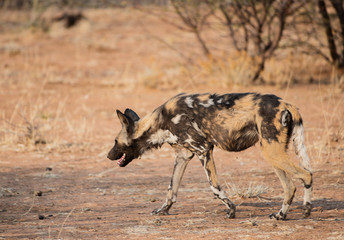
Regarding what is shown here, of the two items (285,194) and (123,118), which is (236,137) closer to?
(285,194)

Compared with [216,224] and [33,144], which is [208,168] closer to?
[216,224]

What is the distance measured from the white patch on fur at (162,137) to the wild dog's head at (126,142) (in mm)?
197

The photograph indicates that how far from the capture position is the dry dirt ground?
14.2ft

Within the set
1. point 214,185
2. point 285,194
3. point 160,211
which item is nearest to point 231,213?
point 214,185

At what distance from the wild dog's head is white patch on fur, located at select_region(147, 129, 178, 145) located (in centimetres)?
20

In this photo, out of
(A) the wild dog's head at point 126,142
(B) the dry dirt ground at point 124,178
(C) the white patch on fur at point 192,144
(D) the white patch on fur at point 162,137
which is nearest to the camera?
(B) the dry dirt ground at point 124,178

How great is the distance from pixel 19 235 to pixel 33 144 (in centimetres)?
404

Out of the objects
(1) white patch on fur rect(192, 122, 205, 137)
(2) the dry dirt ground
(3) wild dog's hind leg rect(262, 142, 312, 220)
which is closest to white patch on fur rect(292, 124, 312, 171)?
(3) wild dog's hind leg rect(262, 142, 312, 220)

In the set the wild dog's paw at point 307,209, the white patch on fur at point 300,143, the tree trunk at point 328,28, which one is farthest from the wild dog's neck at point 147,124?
the tree trunk at point 328,28

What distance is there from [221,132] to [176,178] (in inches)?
28.1

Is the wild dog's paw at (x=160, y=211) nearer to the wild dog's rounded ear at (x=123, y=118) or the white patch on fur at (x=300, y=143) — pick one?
the wild dog's rounded ear at (x=123, y=118)

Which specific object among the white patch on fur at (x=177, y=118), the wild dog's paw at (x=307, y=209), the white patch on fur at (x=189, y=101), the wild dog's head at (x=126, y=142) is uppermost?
the white patch on fur at (x=189, y=101)

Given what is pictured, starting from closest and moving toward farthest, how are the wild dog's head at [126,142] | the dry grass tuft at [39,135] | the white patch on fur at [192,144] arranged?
the white patch on fur at [192,144], the wild dog's head at [126,142], the dry grass tuft at [39,135]

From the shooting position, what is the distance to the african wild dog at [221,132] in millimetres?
4422
